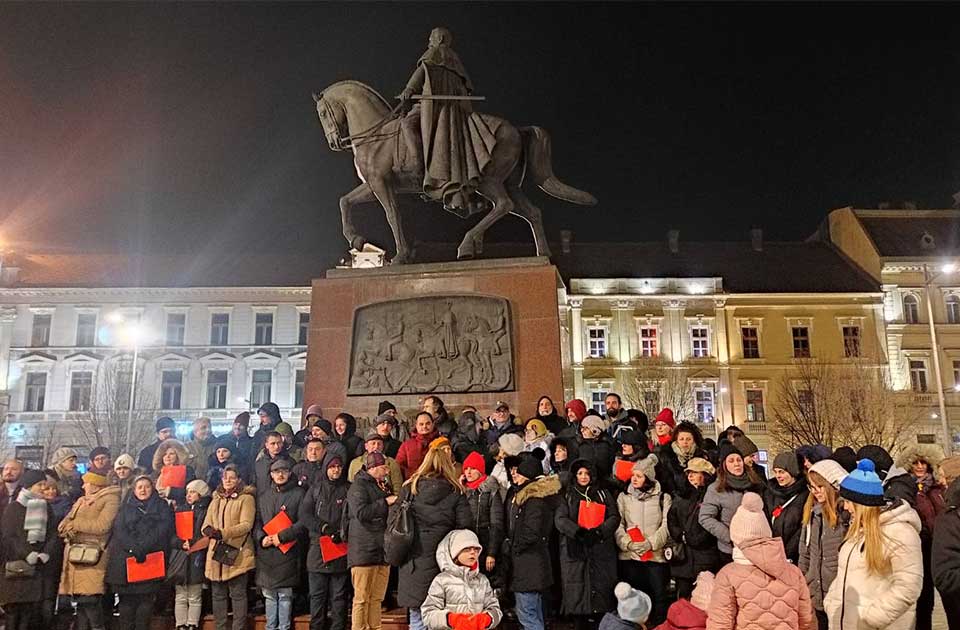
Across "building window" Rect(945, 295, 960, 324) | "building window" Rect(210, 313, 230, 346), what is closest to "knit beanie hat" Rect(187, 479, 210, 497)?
"building window" Rect(210, 313, 230, 346)

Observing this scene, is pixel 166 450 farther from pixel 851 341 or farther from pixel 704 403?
pixel 851 341

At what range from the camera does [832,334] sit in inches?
1791

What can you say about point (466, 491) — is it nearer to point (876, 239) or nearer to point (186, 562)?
point (186, 562)

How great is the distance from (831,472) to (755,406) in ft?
134

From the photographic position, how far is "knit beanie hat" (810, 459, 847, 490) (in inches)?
233

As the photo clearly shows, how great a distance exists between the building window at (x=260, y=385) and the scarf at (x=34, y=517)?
39.5 meters

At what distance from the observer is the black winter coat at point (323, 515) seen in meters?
7.09

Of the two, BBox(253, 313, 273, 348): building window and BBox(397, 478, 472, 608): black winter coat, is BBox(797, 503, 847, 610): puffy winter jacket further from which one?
BBox(253, 313, 273, 348): building window

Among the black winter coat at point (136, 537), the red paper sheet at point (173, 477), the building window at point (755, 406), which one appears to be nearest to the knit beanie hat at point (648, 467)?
the black winter coat at point (136, 537)

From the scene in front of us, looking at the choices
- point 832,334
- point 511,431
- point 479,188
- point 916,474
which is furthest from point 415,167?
point 832,334

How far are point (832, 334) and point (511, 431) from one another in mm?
40758

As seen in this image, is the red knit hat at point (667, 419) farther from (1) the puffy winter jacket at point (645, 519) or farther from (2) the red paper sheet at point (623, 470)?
(1) the puffy winter jacket at point (645, 519)

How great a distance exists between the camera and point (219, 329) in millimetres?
47344

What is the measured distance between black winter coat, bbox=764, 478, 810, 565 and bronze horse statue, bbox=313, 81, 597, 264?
5747mm
